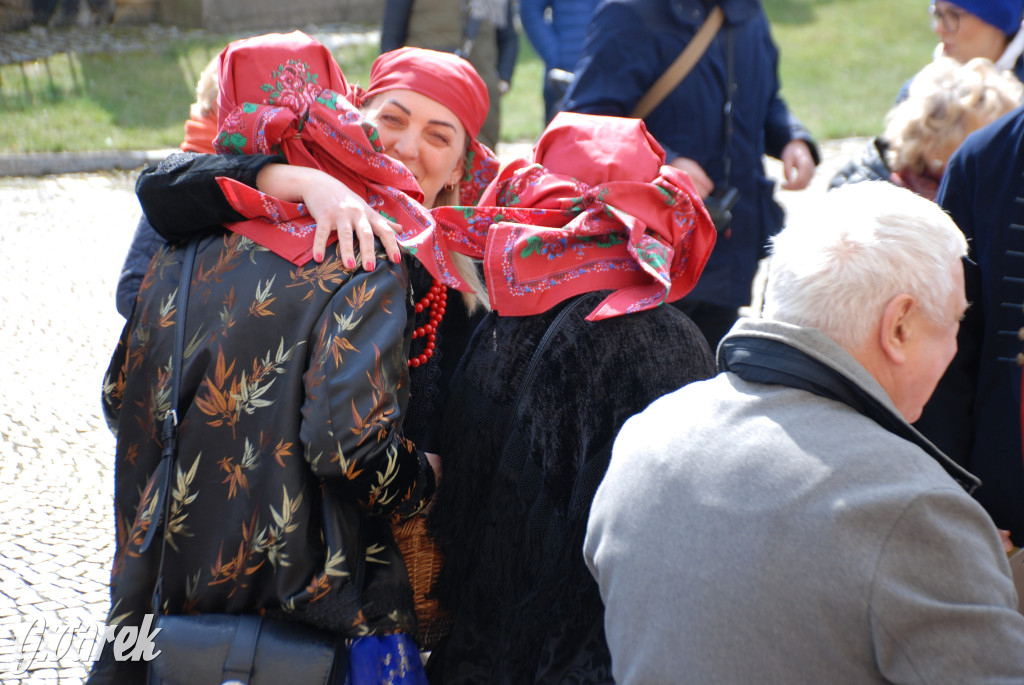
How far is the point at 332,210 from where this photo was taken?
1913 mm

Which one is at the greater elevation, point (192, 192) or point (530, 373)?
point (192, 192)

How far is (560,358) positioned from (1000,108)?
6.55 ft

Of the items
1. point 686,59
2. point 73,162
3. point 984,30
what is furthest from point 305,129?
point 73,162

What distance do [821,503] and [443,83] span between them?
4.87ft

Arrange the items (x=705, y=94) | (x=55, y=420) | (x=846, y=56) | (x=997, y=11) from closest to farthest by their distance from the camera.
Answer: (x=705, y=94), (x=997, y=11), (x=55, y=420), (x=846, y=56)

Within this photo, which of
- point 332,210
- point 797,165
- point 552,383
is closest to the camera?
point 332,210

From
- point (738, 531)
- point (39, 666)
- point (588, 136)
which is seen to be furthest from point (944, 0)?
point (39, 666)

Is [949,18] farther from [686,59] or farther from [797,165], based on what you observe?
[686,59]

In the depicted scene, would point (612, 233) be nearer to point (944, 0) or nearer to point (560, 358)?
point (560, 358)

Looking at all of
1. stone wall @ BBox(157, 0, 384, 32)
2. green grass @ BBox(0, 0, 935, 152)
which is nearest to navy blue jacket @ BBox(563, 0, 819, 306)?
green grass @ BBox(0, 0, 935, 152)

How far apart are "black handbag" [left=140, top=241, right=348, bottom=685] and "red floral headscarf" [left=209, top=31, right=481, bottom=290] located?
0.35m

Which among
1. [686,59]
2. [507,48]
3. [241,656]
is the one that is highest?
[686,59]

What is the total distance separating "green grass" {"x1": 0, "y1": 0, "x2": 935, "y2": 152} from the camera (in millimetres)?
8047

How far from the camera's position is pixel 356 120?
80.9 inches
